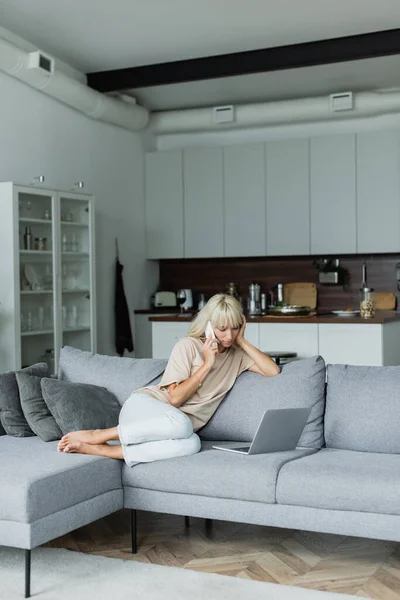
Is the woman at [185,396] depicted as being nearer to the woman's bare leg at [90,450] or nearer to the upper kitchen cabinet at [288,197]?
the woman's bare leg at [90,450]

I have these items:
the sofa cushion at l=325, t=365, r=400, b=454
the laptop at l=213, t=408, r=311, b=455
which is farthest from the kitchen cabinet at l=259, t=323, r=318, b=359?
the laptop at l=213, t=408, r=311, b=455

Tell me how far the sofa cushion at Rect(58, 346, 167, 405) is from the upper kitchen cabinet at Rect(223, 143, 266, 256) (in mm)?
3980

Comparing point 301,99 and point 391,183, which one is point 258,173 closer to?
point 301,99

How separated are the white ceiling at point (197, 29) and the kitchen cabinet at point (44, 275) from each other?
1.22 metres

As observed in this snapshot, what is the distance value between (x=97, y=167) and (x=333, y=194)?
7.55 ft

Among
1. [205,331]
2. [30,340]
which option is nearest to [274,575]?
[205,331]

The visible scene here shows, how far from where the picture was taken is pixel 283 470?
10.8 feet

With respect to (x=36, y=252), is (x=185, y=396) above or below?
below

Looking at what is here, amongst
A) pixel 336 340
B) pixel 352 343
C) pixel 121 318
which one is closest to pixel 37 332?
pixel 121 318

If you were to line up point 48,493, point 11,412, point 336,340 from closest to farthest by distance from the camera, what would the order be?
point 48,493, point 11,412, point 336,340

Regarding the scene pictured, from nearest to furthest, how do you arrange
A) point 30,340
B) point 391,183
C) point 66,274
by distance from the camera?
1. point 30,340
2. point 66,274
3. point 391,183

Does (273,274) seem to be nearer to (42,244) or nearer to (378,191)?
(378,191)

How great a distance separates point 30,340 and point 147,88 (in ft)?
9.74

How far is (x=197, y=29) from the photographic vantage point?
243 inches
